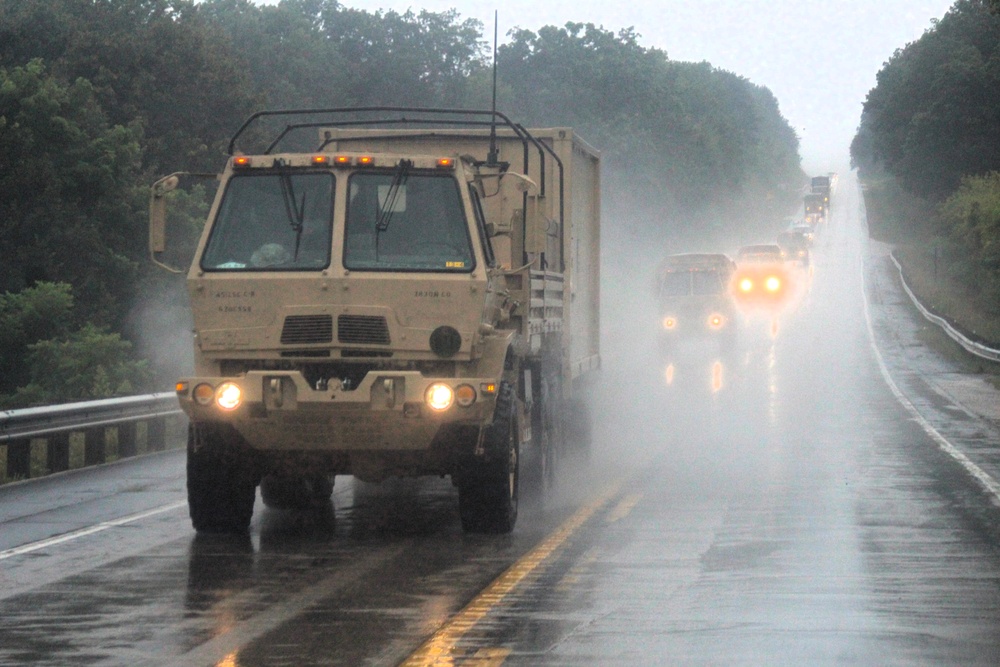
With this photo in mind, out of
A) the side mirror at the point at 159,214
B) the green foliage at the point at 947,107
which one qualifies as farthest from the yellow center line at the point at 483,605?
the green foliage at the point at 947,107

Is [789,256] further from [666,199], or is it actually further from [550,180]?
[550,180]

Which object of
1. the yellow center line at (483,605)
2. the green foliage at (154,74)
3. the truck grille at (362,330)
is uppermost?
the green foliage at (154,74)

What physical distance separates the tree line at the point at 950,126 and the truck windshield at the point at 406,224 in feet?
227

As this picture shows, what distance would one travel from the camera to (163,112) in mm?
71750

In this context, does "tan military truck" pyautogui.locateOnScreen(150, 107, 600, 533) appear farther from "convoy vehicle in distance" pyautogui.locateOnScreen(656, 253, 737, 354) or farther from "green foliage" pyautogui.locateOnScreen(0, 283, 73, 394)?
"green foliage" pyautogui.locateOnScreen(0, 283, 73, 394)

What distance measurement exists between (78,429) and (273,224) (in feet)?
24.4

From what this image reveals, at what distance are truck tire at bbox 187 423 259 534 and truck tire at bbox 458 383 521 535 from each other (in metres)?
1.54

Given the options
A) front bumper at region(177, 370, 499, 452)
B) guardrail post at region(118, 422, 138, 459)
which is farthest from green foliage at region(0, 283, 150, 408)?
front bumper at region(177, 370, 499, 452)

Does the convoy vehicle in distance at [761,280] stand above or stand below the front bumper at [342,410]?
above

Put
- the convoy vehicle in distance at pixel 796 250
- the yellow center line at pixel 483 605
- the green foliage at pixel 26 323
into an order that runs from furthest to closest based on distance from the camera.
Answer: the convoy vehicle in distance at pixel 796 250 → the green foliage at pixel 26 323 → the yellow center line at pixel 483 605

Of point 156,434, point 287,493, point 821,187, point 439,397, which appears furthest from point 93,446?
point 821,187

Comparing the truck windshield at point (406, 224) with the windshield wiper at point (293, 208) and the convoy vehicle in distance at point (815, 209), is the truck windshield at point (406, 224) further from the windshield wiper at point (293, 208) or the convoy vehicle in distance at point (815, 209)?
the convoy vehicle in distance at point (815, 209)

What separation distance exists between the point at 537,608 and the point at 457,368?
3.00 metres

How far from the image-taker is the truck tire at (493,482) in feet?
39.1
